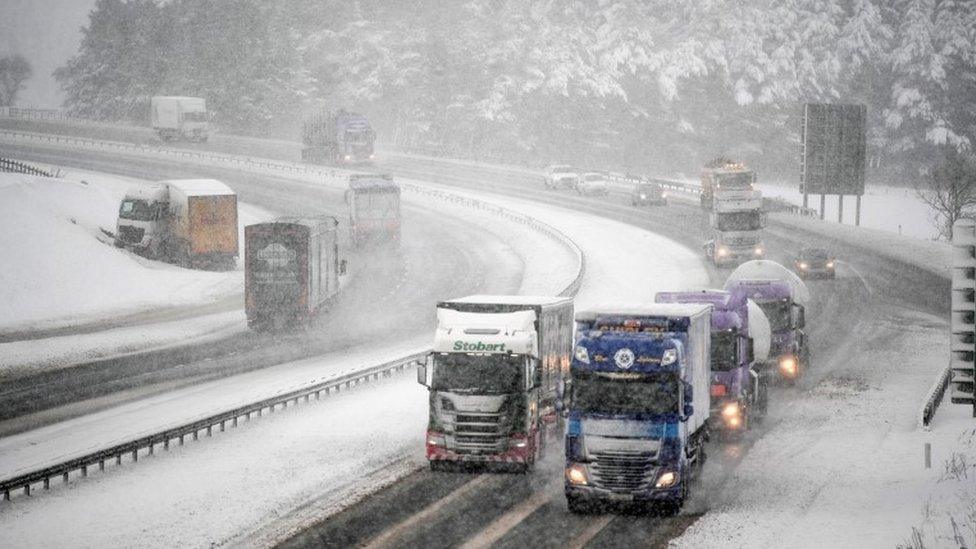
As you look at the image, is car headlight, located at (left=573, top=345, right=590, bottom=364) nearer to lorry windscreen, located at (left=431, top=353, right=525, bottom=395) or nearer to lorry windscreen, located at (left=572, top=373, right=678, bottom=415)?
lorry windscreen, located at (left=572, top=373, right=678, bottom=415)

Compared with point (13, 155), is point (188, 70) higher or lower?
higher

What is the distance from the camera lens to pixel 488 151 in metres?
110

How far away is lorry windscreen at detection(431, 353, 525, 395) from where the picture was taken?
2386 centimetres

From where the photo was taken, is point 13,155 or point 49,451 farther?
point 13,155

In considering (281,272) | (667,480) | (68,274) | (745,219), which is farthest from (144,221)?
(667,480)

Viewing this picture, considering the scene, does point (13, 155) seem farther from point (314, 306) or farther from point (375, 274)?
point (314, 306)

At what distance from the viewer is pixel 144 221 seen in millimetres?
57156

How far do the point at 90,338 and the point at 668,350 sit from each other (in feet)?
89.1

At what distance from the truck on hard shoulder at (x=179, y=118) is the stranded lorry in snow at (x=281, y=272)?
186 feet

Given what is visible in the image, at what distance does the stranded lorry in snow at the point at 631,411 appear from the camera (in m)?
20.9

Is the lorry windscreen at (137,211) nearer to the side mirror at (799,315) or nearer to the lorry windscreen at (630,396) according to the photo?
the side mirror at (799,315)

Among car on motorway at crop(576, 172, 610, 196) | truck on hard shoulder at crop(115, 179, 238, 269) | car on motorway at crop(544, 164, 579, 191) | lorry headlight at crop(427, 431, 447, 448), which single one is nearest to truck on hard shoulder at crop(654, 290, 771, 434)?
lorry headlight at crop(427, 431, 447, 448)

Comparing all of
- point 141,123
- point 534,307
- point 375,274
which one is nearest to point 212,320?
point 375,274

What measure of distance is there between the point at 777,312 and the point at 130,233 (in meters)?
34.7
